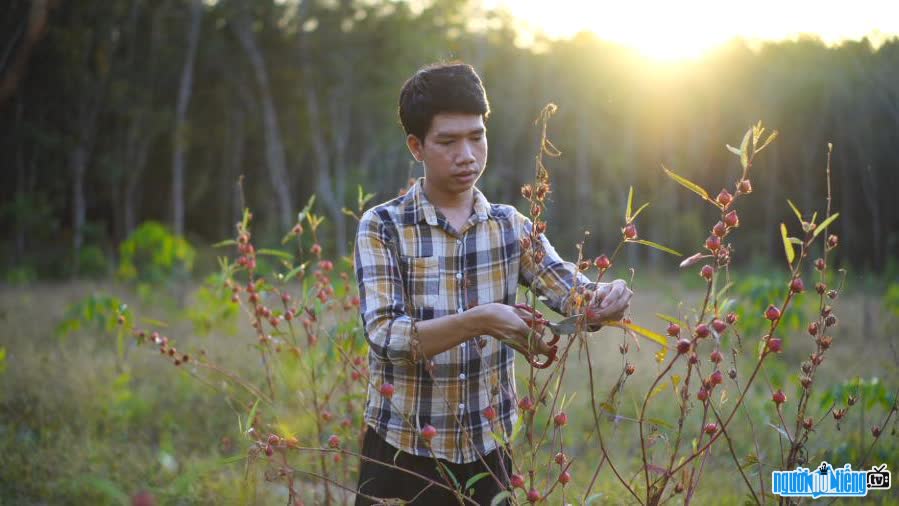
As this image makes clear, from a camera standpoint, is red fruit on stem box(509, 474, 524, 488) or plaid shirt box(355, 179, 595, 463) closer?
red fruit on stem box(509, 474, 524, 488)

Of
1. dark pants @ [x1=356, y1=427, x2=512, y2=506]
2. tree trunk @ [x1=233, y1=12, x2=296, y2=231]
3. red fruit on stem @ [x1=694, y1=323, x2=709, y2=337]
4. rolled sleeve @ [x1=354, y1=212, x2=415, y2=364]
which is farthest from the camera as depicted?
tree trunk @ [x1=233, y1=12, x2=296, y2=231]

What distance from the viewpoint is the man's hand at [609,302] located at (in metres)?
1.51

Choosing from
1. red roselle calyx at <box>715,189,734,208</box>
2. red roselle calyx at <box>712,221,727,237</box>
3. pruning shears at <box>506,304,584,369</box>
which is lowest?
pruning shears at <box>506,304,584,369</box>

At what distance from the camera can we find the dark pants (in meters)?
2.01

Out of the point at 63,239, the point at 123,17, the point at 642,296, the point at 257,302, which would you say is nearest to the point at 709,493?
the point at 257,302

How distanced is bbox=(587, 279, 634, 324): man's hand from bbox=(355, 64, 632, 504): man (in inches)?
8.5

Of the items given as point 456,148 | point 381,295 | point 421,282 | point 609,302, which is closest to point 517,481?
point 609,302

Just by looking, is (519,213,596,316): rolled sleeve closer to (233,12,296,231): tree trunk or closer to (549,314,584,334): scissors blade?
(549,314,584,334): scissors blade

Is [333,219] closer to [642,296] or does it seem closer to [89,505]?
[642,296]

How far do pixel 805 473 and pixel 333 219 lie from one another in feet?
76.5

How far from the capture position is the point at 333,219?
24.5 meters

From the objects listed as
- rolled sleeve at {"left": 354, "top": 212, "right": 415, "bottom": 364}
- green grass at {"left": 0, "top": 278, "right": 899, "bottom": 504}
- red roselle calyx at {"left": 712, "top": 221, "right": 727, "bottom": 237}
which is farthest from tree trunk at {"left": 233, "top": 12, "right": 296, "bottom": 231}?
red roselle calyx at {"left": 712, "top": 221, "right": 727, "bottom": 237}

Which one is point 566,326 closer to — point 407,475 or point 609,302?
point 609,302

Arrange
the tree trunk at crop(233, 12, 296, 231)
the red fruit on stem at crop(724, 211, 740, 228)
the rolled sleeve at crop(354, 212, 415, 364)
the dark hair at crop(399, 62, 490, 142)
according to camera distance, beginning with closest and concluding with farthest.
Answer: the red fruit on stem at crop(724, 211, 740, 228), the rolled sleeve at crop(354, 212, 415, 364), the dark hair at crop(399, 62, 490, 142), the tree trunk at crop(233, 12, 296, 231)
